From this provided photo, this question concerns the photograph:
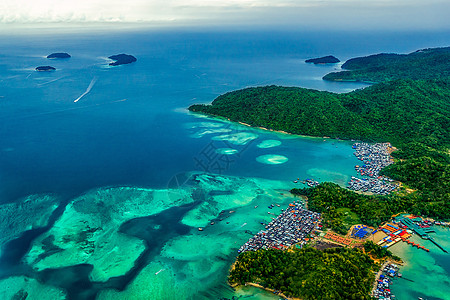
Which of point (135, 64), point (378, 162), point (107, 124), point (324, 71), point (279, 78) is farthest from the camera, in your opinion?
point (135, 64)

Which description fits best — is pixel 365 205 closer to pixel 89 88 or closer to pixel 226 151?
pixel 226 151

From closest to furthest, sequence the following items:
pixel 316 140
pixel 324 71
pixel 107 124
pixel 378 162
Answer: pixel 378 162, pixel 316 140, pixel 107 124, pixel 324 71

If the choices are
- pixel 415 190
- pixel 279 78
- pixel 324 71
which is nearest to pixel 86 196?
pixel 415 190

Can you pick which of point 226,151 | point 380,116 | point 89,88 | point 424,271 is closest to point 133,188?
point 226,151

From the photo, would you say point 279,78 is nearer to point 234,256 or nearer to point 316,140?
→ point 316,140

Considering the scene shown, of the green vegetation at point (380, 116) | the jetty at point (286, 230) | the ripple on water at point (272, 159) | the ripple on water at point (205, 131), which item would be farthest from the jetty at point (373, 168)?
the ripple on water at point (205, 131)

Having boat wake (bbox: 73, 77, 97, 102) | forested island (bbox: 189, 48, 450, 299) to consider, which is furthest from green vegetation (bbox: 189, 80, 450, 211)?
boat wake (bbox: 73, 77, 97, 102)

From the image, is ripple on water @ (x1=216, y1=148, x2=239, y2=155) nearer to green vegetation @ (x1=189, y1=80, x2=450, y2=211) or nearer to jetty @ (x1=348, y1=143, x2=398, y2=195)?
green vegetation @ (x1=189, y1=80, x2=450, y2=211)
